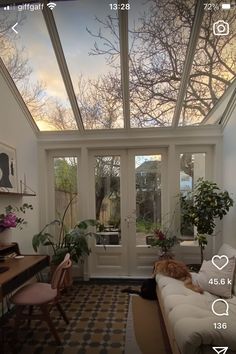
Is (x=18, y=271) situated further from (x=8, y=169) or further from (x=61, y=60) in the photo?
(x=61, y=60)

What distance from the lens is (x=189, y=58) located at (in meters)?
2.67

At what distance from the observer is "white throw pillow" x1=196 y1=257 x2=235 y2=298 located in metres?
1.37

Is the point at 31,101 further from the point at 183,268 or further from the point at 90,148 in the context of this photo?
the point at 183,268

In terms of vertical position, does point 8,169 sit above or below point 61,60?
below

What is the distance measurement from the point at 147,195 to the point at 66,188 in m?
1.28

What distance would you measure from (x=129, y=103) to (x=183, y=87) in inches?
27.8

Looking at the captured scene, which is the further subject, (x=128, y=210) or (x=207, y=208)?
(x=128, y=210)

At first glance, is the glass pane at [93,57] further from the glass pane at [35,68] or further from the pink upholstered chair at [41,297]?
the pink upholstered chair at [41,297]

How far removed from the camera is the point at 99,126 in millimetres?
3801

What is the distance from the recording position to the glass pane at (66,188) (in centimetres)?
406

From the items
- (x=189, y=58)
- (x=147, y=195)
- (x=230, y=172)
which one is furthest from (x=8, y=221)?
(x=230, y=172)

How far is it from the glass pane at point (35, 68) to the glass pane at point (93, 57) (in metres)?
0.19

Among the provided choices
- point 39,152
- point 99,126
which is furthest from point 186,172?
point 39,152

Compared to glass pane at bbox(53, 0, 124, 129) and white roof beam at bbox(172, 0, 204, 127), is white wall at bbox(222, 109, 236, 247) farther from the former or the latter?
glass pane at bbox(53, 0, 124, 129)
